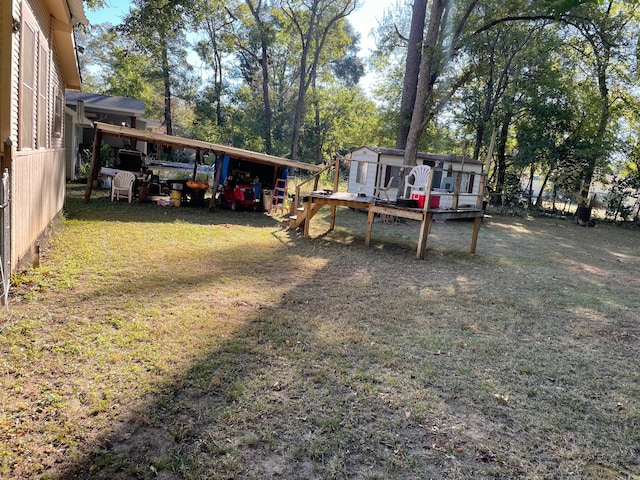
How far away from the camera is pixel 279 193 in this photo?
1473cm

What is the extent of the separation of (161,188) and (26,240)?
28.6 feet

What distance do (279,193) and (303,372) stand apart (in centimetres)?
1160

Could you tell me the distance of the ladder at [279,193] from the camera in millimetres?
13944

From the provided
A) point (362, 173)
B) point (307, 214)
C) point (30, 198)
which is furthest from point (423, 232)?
point (362, 173)

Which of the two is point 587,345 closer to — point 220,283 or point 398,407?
point 398,407

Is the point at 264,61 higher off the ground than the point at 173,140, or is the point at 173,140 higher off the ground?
the point at 264,61

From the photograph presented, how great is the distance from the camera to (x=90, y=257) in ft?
20.3

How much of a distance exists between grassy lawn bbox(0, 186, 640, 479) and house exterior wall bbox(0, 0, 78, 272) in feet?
1.81

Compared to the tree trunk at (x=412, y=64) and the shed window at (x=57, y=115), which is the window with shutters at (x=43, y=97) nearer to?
the shed window at (x=57, y=115)

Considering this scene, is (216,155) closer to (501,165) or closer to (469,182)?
(469,182)

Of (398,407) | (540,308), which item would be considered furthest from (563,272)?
(398,407)

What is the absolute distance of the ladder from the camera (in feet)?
45.7

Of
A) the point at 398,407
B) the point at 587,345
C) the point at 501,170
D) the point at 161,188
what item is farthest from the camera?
the point at 501,170

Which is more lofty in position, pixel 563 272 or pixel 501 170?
pixel 501 170
